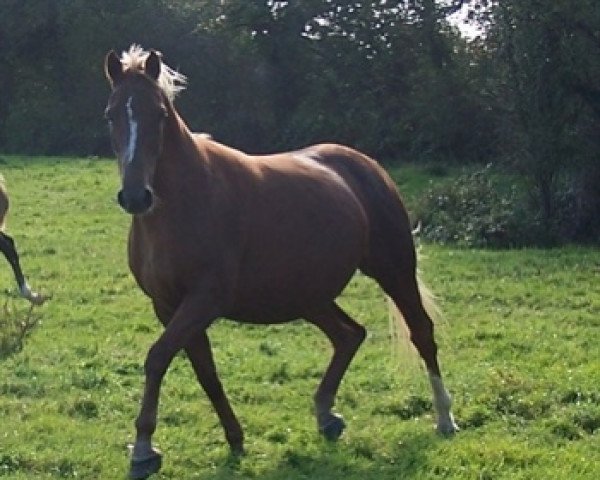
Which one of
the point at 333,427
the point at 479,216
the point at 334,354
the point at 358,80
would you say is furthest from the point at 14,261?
the point at 358,80

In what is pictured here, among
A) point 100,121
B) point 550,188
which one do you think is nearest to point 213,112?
point 100,121

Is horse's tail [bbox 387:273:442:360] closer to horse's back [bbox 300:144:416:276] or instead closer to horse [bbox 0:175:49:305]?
horse's back [bbox 300:144:416:276]

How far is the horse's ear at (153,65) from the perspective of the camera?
19.6ft

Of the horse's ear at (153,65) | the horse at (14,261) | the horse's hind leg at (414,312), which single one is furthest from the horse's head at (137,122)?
the horse at (14,261)

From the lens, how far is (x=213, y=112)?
3375cm

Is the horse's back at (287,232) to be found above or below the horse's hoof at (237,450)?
above

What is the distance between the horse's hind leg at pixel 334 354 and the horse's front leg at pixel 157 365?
4.62 feet

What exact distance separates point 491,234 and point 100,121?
2120cm

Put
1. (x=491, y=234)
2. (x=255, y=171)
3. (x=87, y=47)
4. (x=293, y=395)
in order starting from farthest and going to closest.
A: (x=87, y=47), (x=491, y=234), (x=293, y=395), (x=255, y=171)

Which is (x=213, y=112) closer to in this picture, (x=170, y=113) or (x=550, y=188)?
(x=550, y=188)

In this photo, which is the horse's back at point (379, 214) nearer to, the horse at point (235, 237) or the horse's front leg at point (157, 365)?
the horse at point (235, 237)

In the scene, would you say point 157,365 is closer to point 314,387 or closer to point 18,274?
point 314,387

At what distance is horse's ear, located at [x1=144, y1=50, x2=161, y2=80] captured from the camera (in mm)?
5984

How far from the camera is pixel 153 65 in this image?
19.7 feet
